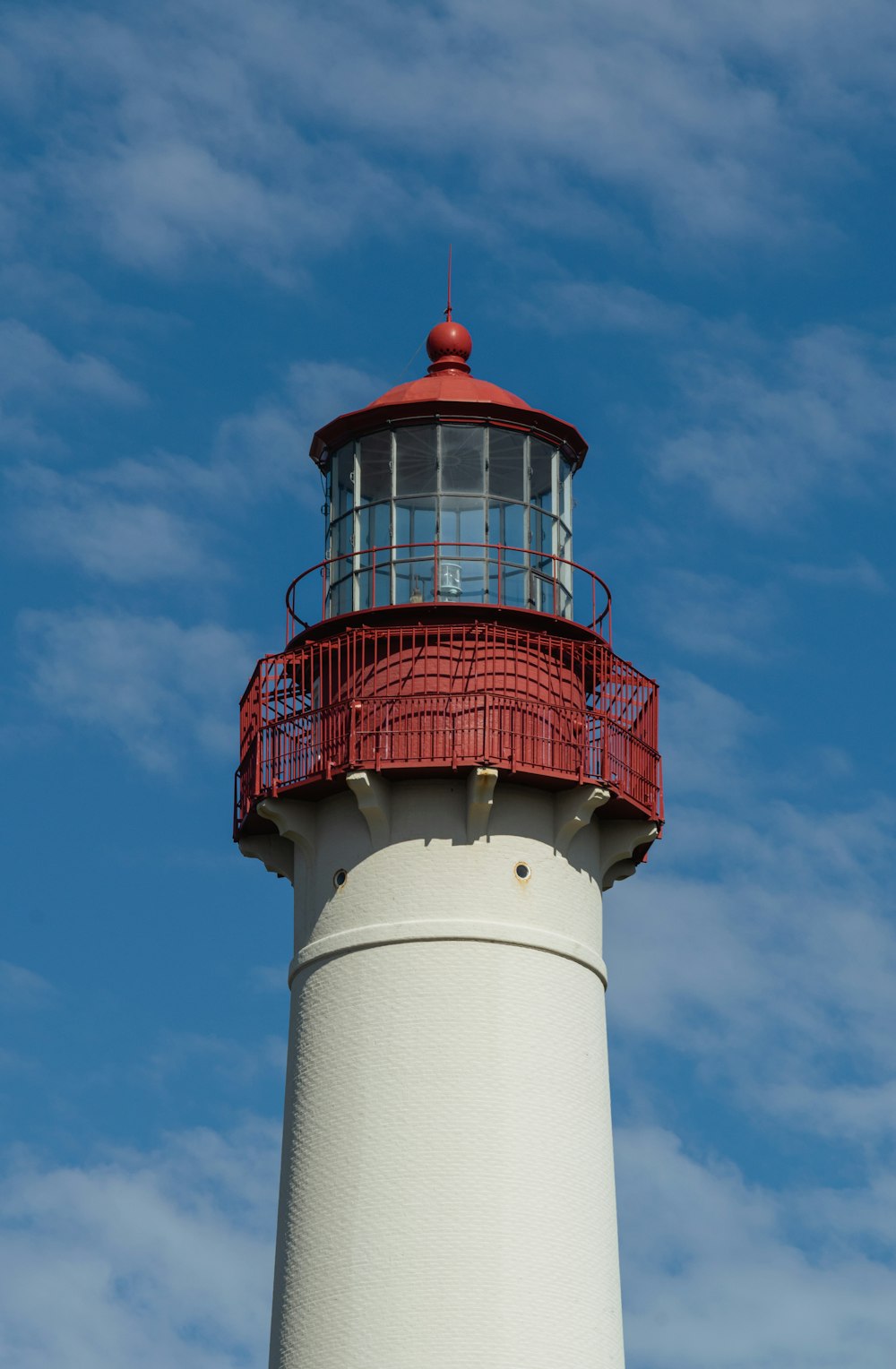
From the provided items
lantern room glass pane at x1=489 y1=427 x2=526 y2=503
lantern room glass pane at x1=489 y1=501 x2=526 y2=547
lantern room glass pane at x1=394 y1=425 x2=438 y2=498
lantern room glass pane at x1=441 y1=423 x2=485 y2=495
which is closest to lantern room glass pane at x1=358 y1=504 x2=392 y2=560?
lantern room glass pane at x1=394 y1=425 x2=438 y2=498

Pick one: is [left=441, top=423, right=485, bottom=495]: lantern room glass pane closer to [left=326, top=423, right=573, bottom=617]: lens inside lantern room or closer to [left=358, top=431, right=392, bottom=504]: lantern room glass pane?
[left=326, top=423, right=573, bottom=617]: lens inside lantern room

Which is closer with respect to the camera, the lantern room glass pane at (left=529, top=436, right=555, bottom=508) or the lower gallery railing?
the lower gallery railing

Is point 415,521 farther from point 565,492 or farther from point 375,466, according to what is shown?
point 565,492

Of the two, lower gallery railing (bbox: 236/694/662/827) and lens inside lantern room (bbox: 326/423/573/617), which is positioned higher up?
lens inside lantern room (bbox: 326/423/573/617)

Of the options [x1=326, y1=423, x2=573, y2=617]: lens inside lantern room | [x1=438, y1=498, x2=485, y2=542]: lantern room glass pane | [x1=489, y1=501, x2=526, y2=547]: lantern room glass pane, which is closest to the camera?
[x1=326, y1=423, x2=573, y2=617]: lens inside lantern room

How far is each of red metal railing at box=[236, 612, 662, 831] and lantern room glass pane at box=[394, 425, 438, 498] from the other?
5.89ft

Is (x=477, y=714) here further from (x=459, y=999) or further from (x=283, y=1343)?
(x=283, y=1343)

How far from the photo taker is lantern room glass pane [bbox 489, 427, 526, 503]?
29.5m

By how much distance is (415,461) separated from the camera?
29.5m

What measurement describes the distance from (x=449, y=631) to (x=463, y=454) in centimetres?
238

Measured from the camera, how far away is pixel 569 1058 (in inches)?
1073

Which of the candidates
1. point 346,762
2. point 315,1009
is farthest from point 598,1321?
point 346,762

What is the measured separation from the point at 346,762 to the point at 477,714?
148 centimetres

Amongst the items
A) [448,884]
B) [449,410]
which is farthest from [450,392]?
[448,884]
